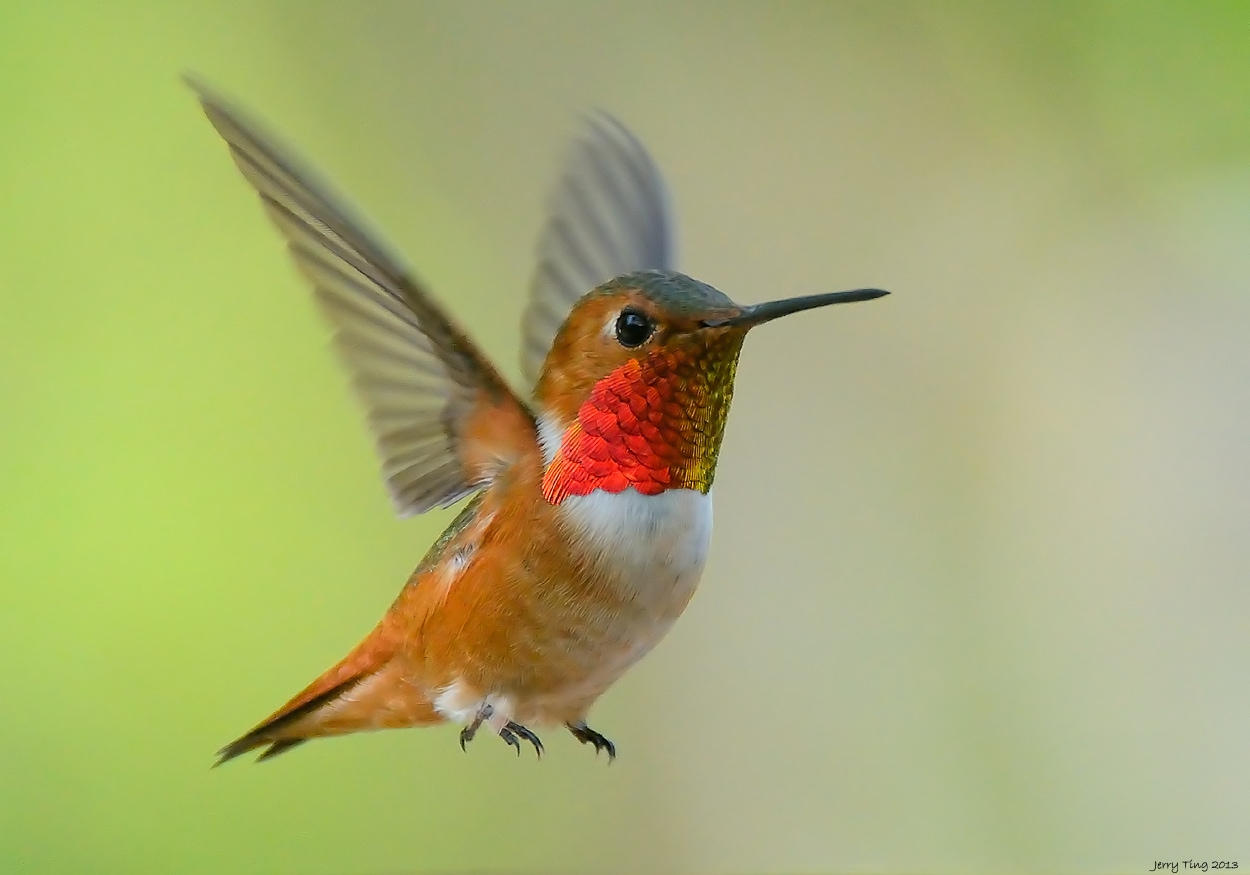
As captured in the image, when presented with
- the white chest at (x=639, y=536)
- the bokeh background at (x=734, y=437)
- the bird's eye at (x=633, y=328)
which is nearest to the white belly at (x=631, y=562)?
the white chest at (x=639, y=536)

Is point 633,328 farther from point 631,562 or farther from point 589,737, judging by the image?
point 589,737

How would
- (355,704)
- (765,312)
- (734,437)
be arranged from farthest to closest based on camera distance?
(734,437), (355,704), (765,312)

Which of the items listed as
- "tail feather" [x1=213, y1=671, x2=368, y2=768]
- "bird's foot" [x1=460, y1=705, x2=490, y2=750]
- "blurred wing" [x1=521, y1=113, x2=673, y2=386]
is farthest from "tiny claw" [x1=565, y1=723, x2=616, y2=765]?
"blurred wing" [x1=521, y1=113, x2=673, y2=386]

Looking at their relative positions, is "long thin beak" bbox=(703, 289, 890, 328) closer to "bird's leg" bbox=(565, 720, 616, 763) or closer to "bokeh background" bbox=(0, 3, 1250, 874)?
"bokeh background" bbox=(0, 3, 1250, 874)

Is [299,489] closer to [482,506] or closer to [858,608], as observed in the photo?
[482,506]

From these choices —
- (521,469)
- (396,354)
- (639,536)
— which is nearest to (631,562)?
(639,536)

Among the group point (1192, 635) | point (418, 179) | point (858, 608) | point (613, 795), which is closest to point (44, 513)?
point (418, 179)
